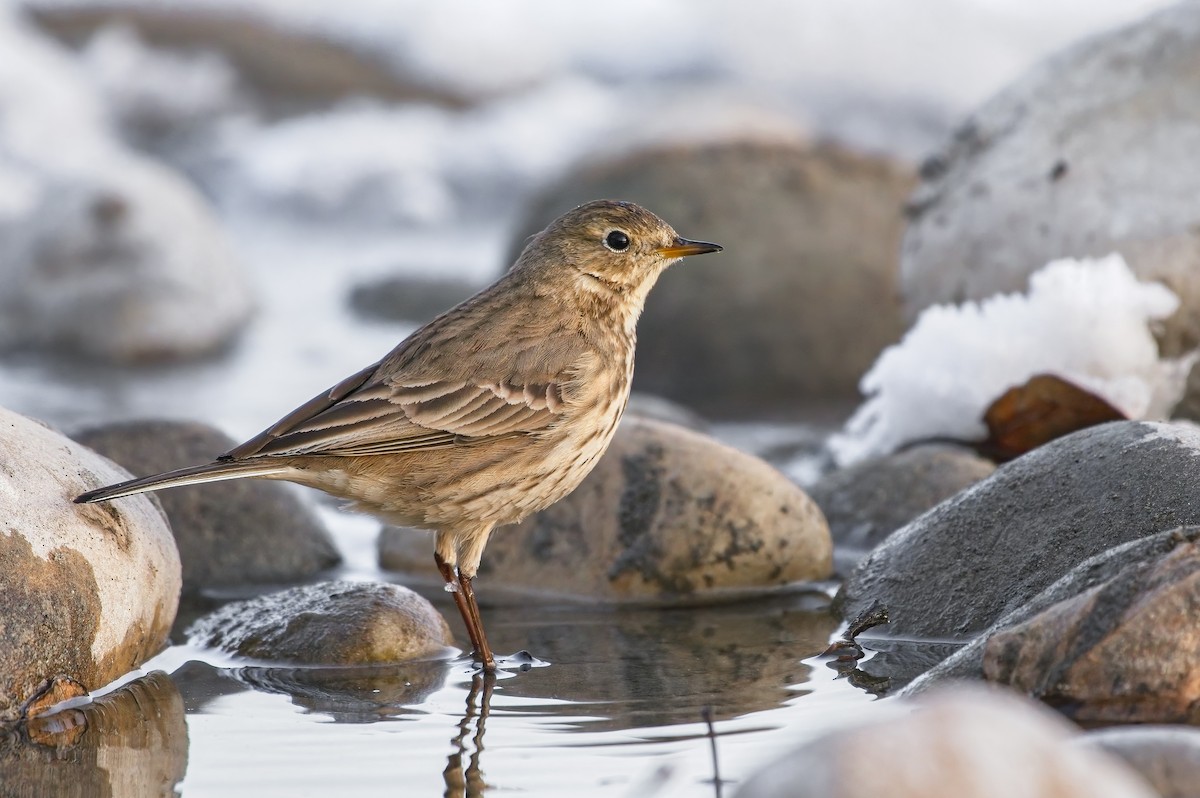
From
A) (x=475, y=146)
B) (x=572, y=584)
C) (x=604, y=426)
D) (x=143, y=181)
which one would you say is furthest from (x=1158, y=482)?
(x=475, y=146)

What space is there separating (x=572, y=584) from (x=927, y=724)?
3893 millimetres

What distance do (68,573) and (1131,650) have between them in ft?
10.5

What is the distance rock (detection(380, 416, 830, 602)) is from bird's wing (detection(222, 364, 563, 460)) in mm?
1103

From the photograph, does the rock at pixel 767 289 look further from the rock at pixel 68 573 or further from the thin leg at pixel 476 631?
the rock at pixel 68 573

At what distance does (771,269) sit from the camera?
38.2ft

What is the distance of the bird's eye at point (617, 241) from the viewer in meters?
6.30

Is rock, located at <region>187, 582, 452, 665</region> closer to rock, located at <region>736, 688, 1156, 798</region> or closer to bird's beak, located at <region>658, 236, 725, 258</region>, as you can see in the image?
bird's beak, located at <region>658, 236, 725, 258</region>

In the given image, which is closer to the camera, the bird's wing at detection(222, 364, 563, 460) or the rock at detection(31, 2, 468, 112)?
the bird's wing at detection(222, 364, 563, 460)

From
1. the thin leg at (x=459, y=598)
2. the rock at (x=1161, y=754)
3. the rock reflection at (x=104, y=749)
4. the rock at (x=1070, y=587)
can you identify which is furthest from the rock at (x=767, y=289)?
the rock at (x=1161, y=754)

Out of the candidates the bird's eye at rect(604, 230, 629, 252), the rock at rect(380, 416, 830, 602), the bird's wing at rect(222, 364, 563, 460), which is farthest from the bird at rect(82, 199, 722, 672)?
the rock at rect(380, 416, 830, 602)

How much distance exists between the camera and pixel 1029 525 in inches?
215

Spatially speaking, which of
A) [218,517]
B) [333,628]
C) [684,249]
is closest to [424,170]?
[218,517]

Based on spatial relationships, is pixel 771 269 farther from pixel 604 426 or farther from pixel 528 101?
pixel 528 101

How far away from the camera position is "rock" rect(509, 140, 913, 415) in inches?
453
